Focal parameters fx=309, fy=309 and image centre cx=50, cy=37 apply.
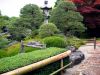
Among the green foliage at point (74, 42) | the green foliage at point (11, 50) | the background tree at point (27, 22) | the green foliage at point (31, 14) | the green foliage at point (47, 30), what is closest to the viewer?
the green foliage at point (11, 50)

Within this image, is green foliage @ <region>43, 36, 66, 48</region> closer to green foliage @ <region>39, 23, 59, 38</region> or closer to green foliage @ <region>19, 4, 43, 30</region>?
green foliage @ <region>39, 23, 59, 38</region>

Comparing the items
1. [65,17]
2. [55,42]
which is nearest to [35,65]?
[55,42]

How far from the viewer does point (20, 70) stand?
268 inches

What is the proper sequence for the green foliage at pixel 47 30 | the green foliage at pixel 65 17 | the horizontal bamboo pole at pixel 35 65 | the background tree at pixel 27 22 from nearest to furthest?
1. the horizontal bamboo pole at pixel 35 65
2. the green foliage at pixel 47 30
3. the background tree at pixel 27 22
4. the green foliage at pixel 65 17

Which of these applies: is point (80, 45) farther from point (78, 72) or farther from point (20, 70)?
point (20, 70)

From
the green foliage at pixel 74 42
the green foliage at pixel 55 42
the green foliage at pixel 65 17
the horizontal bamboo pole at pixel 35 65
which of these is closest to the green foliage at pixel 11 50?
the green foliage at pixel 55 42

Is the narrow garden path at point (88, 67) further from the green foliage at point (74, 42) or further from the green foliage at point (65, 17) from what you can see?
the green foliage at point (65, 17)

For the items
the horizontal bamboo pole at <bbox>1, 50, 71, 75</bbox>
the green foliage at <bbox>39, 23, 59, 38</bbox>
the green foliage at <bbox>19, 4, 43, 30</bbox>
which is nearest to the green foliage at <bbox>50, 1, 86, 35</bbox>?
the green foliage at <bbox>19, 4, 43, 30</bbox>

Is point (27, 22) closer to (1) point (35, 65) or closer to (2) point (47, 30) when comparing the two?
(2) point (47, 30)

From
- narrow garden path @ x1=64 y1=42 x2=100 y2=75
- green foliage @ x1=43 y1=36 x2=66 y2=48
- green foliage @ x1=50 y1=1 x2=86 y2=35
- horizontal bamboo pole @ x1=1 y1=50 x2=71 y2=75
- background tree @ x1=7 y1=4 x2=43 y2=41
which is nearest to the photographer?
horizontal bamboo pole @ x1=1 y1=50 x2=71 y2=75

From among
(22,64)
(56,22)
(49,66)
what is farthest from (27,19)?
(22,64)

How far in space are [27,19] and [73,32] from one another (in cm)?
402

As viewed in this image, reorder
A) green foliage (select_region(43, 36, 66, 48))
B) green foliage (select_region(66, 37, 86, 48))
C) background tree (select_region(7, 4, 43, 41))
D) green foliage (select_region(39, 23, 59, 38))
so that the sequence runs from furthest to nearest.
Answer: background tree (select_region(7, 4, 43, 41))
green foliage (select_region(39, 23, 59, 38))
green foliage (select_region(66, 37, 86, 48))
green foliage (select_region(43, 36, 66, 48))

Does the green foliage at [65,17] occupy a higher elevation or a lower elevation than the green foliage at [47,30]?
higher
